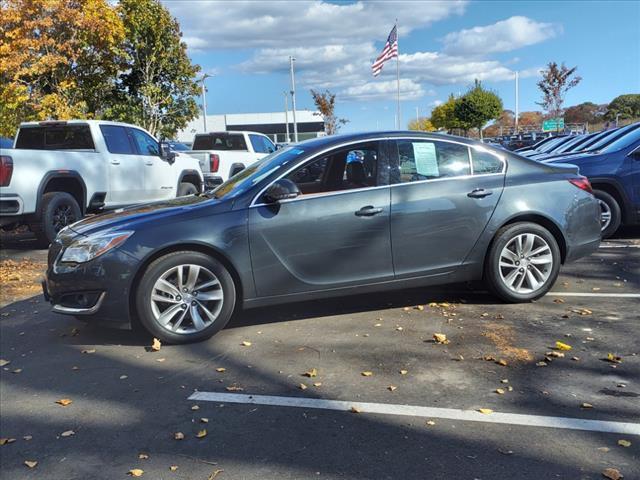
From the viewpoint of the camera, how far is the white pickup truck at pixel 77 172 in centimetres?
830

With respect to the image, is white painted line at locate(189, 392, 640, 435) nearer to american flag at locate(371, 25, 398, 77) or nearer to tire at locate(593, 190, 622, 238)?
tire at locate(593, 190, 622, 238)

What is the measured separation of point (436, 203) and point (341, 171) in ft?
3.03

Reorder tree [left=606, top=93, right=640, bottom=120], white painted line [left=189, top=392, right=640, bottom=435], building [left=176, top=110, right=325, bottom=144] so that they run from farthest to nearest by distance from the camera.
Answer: building [left=176, top=110, right=325, bottom=144] → tree [left=606, top=93, right=640, bottom=120] → white painted line [left=189, top=392, right=640, bottom=435]

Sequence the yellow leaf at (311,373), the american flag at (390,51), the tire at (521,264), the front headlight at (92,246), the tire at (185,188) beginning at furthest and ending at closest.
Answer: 1. the american flag at (390,51)
2. the tire at (185,188)
3. the tire at (521,264)
4. the front headlight at (92,246)
5. the yellow leaf at (311,373)

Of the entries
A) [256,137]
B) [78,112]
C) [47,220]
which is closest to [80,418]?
[47,220]

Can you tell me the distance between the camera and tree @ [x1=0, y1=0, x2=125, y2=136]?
1446 centimetres

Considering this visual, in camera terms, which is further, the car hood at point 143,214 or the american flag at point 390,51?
the american flag at point 390,51

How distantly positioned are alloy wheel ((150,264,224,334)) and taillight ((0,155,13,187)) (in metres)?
4.82

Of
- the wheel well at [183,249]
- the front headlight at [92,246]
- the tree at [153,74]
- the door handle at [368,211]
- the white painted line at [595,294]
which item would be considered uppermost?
the tree at [153,74]

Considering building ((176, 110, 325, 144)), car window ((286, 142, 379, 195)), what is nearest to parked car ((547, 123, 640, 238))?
car window ((286, 142, 379, 195))

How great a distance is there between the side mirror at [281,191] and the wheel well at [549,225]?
2035mm

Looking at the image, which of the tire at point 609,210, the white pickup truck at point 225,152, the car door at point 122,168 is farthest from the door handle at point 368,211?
the white pickup truck at point 225,152

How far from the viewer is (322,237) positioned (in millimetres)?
4863

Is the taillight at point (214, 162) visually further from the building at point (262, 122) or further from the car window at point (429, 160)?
the building at point (262, 122)
